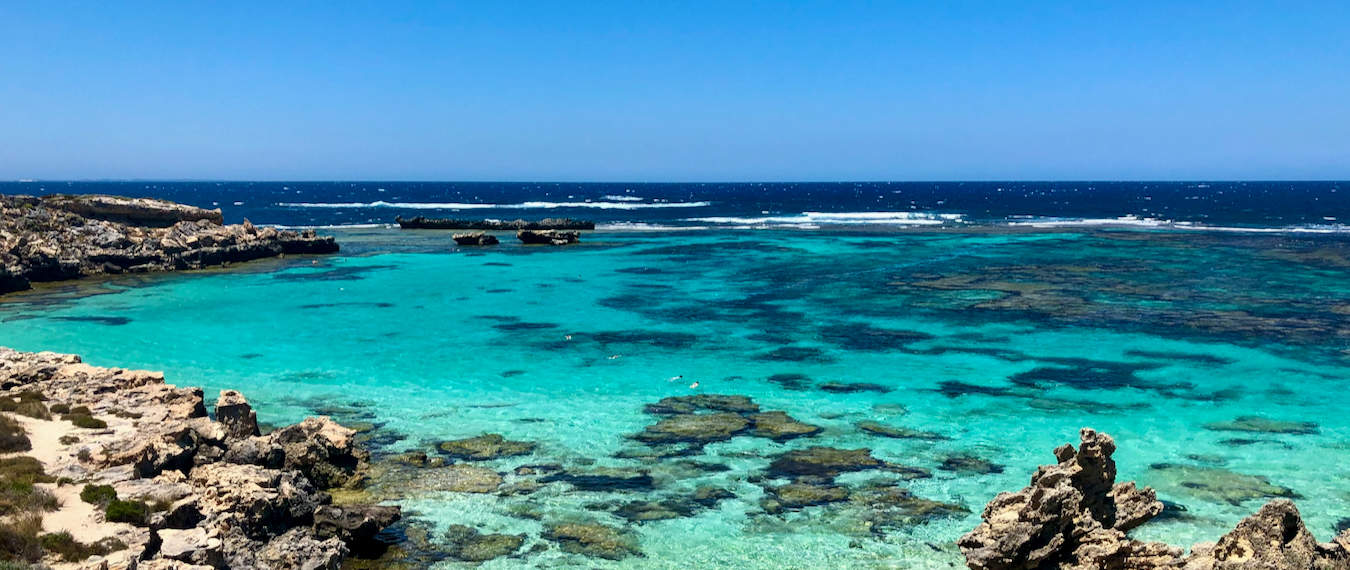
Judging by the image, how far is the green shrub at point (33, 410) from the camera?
63.5 ft

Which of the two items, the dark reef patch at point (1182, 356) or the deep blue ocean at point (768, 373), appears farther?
the dark reef patch at point (1182, 356)

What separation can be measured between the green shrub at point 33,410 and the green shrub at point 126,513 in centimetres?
688

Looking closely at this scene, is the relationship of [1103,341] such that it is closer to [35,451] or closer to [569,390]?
[569,390]

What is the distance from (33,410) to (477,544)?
986 cm

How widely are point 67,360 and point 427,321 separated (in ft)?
61.2

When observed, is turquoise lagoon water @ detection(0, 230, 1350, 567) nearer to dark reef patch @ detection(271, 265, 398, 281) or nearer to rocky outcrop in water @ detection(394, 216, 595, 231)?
dark reef patch @ detection(271, 265, 398, 281)

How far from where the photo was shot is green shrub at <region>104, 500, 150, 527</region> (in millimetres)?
13773

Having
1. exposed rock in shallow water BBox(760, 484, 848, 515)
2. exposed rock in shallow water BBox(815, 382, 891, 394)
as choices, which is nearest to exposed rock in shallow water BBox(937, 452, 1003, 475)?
exposed rock in shallow water BBox(760, 484, 848, 515)

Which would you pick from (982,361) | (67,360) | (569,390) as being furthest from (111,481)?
(982,361)

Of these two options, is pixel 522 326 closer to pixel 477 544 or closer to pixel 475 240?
pixel 477 544

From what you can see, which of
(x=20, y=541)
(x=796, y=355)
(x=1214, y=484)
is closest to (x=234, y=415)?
(x=20, y=541)

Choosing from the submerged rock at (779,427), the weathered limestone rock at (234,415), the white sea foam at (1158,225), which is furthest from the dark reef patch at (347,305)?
the white sea foam at (1158,225)

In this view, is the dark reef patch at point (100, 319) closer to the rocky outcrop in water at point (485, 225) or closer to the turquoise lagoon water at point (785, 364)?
the turquoise lagoon water at point (785, 364)

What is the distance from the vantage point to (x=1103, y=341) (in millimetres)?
36781
